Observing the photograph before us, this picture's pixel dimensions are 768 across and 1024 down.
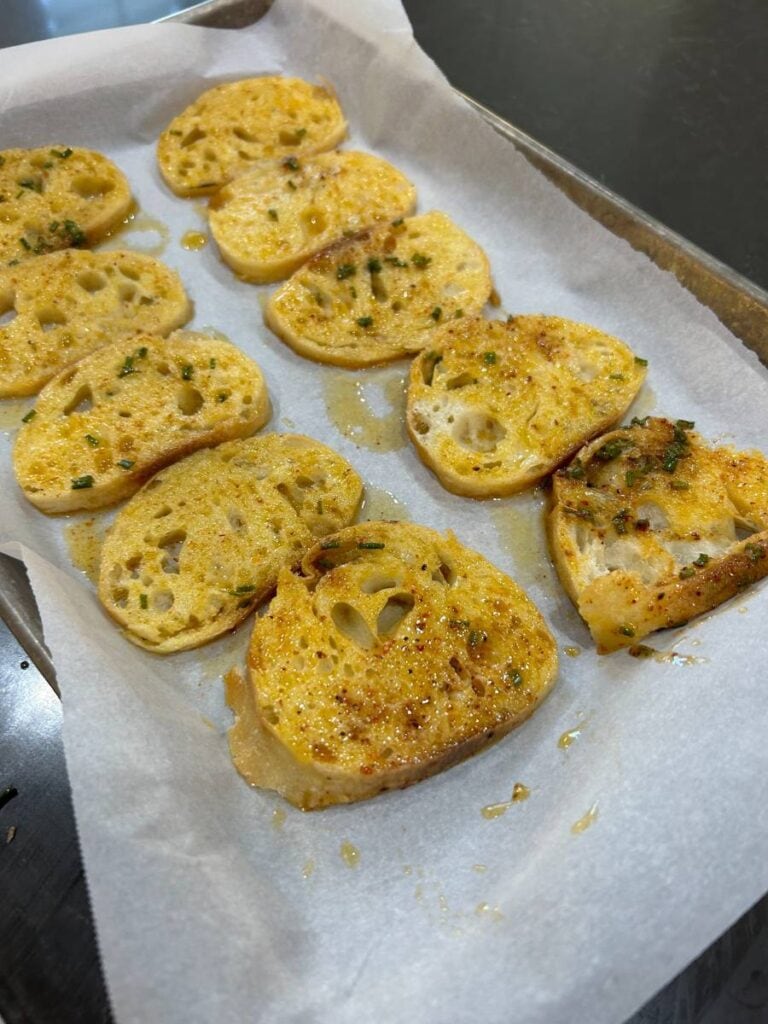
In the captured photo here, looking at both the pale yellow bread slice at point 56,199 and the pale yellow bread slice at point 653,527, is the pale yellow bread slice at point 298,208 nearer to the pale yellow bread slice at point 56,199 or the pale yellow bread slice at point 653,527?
the pale yellow bread slice at point 56,199

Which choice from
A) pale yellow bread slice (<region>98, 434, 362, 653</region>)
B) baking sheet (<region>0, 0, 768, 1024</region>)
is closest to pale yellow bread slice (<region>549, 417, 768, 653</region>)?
baking sheet (<region>0, 0, 768, 1024</region>)

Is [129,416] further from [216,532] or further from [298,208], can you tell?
[298,208]

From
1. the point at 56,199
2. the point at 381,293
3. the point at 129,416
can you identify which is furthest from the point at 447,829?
the point at 56,199

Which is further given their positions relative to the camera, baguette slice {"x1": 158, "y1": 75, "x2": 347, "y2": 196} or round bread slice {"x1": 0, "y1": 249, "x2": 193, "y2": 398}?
baguette slice {"x1": 158, "y1": 75, "x2": 347, "y2": 196}

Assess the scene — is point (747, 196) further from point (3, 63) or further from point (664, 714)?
point (3, 63)

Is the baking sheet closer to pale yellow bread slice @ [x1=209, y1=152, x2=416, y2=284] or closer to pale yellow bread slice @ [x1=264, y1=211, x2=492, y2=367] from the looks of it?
pale yellow bread slice @ [x1=264, y1=211, x2=492, y2=367]

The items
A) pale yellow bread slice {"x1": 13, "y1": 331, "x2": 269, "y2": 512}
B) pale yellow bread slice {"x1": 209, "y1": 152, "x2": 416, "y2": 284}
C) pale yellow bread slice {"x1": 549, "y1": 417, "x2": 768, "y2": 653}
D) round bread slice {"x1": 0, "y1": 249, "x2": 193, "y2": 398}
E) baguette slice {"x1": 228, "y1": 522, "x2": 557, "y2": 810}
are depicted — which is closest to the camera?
baguette slice {"x1": 228, "y1": 522, "x2": 557, "y2": 810}

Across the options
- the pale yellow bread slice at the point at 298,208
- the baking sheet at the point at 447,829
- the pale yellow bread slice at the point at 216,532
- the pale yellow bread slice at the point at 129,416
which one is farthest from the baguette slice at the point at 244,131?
the pale yellow bread slice at the point at 216,532
